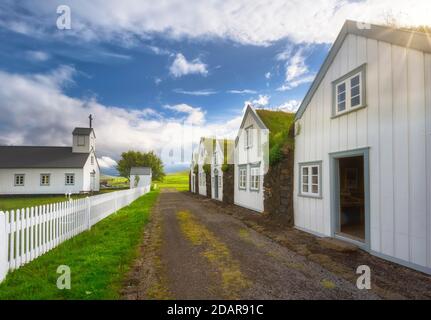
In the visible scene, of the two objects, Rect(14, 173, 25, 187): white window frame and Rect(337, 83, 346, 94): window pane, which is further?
Rect(14, 173, 25, 187): white window frame

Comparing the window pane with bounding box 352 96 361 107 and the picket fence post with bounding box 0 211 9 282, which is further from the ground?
the window pane with bounding box 352 96 361 107

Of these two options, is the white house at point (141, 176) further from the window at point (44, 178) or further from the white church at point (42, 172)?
the window at point (44, 178)

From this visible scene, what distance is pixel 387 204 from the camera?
5.99 meters

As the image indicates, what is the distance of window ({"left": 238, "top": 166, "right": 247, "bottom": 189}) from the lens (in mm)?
16578

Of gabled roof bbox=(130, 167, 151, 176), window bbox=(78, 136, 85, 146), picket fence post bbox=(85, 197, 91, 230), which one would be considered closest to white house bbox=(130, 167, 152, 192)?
gabled roof bbox=(130, 167, 151, 176)

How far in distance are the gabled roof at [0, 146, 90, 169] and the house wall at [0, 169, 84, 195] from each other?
633mm

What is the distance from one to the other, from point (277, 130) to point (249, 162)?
2799 millimetres

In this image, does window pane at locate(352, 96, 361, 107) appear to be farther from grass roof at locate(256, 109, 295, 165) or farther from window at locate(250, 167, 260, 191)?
window at locate(250, 167, 260, 191)

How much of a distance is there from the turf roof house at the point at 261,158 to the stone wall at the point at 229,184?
73 centimetres

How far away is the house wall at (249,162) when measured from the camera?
45.7ft

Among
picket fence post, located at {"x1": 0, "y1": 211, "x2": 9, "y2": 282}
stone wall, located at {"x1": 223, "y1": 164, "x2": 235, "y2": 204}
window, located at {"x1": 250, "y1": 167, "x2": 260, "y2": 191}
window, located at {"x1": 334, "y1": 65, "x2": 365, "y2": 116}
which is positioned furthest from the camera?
stone wall, located at {"x1": 223, "y1": 164, "x2": 235, "y2": 204}

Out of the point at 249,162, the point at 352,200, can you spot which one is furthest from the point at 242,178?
the point at 352,200

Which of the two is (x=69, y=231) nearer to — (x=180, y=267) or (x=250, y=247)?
(x=180, y=267)
